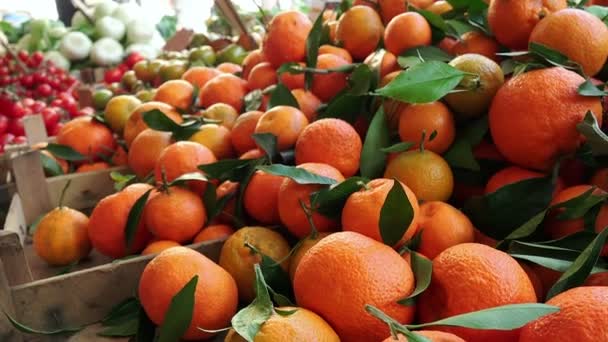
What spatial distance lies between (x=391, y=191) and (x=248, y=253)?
31cm

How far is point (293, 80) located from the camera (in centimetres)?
Answer: 127

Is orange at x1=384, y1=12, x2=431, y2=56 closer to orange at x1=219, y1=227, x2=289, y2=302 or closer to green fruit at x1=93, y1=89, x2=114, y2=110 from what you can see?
orange at x1=219, y1=227, x2=289, y2=302

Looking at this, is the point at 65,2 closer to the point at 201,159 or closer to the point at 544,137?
the point at 201,159

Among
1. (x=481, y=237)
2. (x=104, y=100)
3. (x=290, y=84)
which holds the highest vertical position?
(x=290, y=84)

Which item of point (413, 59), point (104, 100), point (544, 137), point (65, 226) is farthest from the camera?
point (104, 100)

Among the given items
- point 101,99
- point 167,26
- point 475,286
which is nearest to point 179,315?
point 475,286

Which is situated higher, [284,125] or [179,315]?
[284,125]

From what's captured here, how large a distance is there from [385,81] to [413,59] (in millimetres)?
66

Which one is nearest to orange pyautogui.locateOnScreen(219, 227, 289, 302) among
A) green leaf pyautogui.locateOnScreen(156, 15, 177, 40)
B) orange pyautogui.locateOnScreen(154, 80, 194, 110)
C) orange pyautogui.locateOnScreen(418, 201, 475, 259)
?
orange pyautogui.locateOnScreen(418, 201, 475, 259)

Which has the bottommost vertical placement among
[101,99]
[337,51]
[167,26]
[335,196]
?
[167,26]

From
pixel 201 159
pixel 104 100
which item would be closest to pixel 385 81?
pixel 201 159

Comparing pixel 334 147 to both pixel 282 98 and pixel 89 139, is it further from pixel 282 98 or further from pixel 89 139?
pixel 89 139

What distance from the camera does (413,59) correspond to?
1.05 m

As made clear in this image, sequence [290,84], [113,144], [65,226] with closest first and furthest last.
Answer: [65,226] → [290,84] → [113,144]
